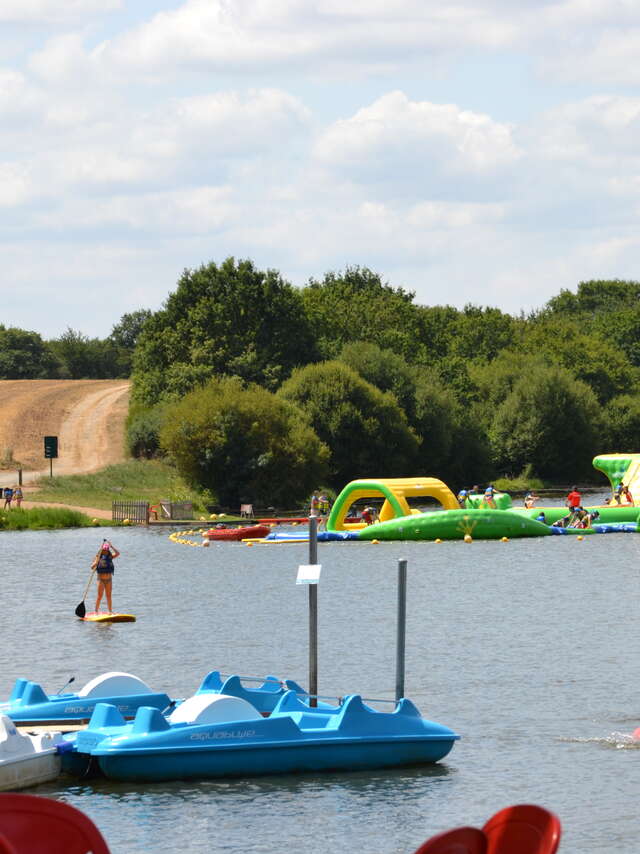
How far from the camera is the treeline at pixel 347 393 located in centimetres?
8588

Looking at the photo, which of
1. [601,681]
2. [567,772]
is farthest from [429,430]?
[567,772]

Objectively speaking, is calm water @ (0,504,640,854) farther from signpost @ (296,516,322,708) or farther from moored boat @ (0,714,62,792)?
signpost @ (296,516,322,708)

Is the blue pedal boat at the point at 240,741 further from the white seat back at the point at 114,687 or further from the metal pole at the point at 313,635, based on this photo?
the metal pole at the point at 313,635

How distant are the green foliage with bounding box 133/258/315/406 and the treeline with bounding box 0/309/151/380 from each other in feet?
190

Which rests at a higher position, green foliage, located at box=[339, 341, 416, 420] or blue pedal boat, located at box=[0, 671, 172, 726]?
green foliage, located at box=[339, 341, 416, 420]

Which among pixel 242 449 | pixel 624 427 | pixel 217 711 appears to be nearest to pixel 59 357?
pixel 624 427

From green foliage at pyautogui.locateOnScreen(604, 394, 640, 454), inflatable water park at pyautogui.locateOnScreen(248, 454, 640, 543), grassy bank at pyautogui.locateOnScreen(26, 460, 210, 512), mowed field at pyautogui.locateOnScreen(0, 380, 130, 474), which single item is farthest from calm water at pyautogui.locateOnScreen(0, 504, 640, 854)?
green foliage at pyautogui.locateOnScreen(604, 394, 640, 454)

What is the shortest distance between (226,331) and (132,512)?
1352 inches

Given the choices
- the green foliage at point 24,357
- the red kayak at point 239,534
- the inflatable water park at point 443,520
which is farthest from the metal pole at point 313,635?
the green foliage at point 24,357

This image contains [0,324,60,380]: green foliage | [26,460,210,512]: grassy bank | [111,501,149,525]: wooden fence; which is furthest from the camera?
[0,324,60,380]: green foliage

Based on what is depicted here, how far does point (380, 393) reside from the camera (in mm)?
99062

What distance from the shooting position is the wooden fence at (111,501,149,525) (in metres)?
74.2

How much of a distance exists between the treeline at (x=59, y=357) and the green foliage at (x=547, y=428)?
225 feet

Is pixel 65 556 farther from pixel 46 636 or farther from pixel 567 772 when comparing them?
pixel 567 772
